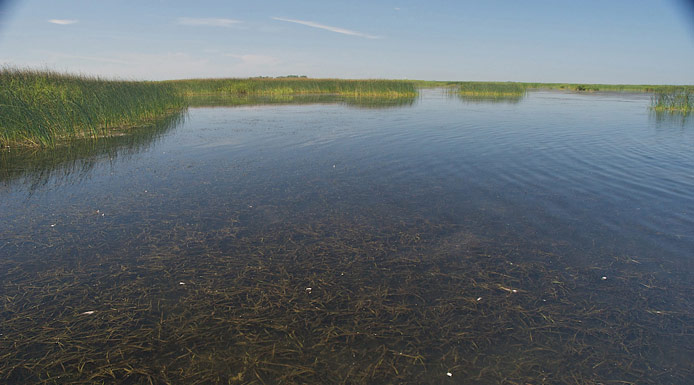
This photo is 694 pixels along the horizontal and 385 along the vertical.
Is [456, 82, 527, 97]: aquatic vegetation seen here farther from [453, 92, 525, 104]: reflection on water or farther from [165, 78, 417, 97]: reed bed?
[165, 78, 417, 97]: reed bed

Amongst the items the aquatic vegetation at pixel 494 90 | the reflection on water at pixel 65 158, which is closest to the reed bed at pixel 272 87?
the aquatic vegetation at pixel 494 90

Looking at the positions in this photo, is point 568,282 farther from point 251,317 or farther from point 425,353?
point 251,317

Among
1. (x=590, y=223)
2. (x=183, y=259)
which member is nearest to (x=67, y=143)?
(x=183, y=259)

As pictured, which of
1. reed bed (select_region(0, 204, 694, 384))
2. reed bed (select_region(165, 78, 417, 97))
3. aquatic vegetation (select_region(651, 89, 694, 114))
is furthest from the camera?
reed bed (select_region(165, 78, 417, 97))

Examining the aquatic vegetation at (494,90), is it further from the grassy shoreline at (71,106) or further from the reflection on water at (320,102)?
the grassy shoreline at (71,106)

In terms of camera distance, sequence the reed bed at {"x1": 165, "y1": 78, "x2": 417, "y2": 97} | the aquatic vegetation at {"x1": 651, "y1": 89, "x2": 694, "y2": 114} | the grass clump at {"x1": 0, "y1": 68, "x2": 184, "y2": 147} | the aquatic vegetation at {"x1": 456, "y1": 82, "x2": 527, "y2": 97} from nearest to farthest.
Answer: the grass clump at {"x1": 0, "y1": 68, "x2": 184, "y2": 147} < the aquatic vegetation at {"x1": 651, "y1": 89, "x2": 694, "y2": 114} < the aquatic vegetation at {"x1": 456, "y1": 82, "x2": 527, "y2": 97} < the reed bed at {"x1": 165, "y1": 78, "x2": 417, "y2": 97}

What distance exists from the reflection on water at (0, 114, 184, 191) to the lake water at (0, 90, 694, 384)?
4.4 inches

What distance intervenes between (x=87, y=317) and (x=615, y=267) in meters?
5.66

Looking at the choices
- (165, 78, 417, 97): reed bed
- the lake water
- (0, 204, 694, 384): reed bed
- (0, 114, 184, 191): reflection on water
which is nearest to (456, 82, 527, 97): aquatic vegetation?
(165, 78, 417, 97): reed bed

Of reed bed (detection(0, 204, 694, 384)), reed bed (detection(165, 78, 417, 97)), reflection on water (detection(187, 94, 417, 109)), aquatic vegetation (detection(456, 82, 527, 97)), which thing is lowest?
reed bed (detection(0, 204, 694, 384))

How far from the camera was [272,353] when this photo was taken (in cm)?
298

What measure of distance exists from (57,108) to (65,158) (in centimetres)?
355

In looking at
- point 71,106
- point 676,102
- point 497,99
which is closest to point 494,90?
point 497,99

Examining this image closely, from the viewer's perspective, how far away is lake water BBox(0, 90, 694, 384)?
289cm
